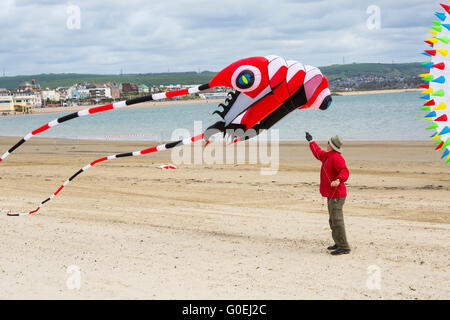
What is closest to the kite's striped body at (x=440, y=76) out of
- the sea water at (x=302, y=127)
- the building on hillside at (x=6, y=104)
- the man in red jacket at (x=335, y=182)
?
the man in red jacket at (x=335, y=182)

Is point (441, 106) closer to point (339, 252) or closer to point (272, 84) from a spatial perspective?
point (272, 84)

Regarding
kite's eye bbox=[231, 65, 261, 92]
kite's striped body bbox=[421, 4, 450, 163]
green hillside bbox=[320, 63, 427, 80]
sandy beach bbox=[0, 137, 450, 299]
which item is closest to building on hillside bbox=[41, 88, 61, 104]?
green hillside bbox=[320, 63, 427, 80]

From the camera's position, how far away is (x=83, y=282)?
21.3ft

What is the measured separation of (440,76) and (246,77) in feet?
7.46

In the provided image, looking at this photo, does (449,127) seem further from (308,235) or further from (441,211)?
(441,211)

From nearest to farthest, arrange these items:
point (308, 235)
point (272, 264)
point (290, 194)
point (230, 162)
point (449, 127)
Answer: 1. point (449, 127)
2. point (272, 264)
3. point (308, 235)
4. point (290, 194)
5. point (230, 162)

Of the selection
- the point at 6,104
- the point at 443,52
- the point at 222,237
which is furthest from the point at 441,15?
the point at 6,104

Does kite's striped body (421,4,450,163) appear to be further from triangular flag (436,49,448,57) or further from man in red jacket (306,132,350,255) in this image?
man in red jacket (306,132,350,255)

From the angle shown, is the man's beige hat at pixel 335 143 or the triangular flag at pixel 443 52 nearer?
the triangular flag at pixel 443 52

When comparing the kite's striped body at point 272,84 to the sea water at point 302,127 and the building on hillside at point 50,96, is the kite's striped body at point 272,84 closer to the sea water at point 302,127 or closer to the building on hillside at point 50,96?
the sea water at point 302,127

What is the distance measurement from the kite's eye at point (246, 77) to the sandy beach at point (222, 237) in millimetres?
2298

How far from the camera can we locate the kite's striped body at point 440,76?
6312 millimetres

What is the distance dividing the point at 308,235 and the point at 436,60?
382cm
